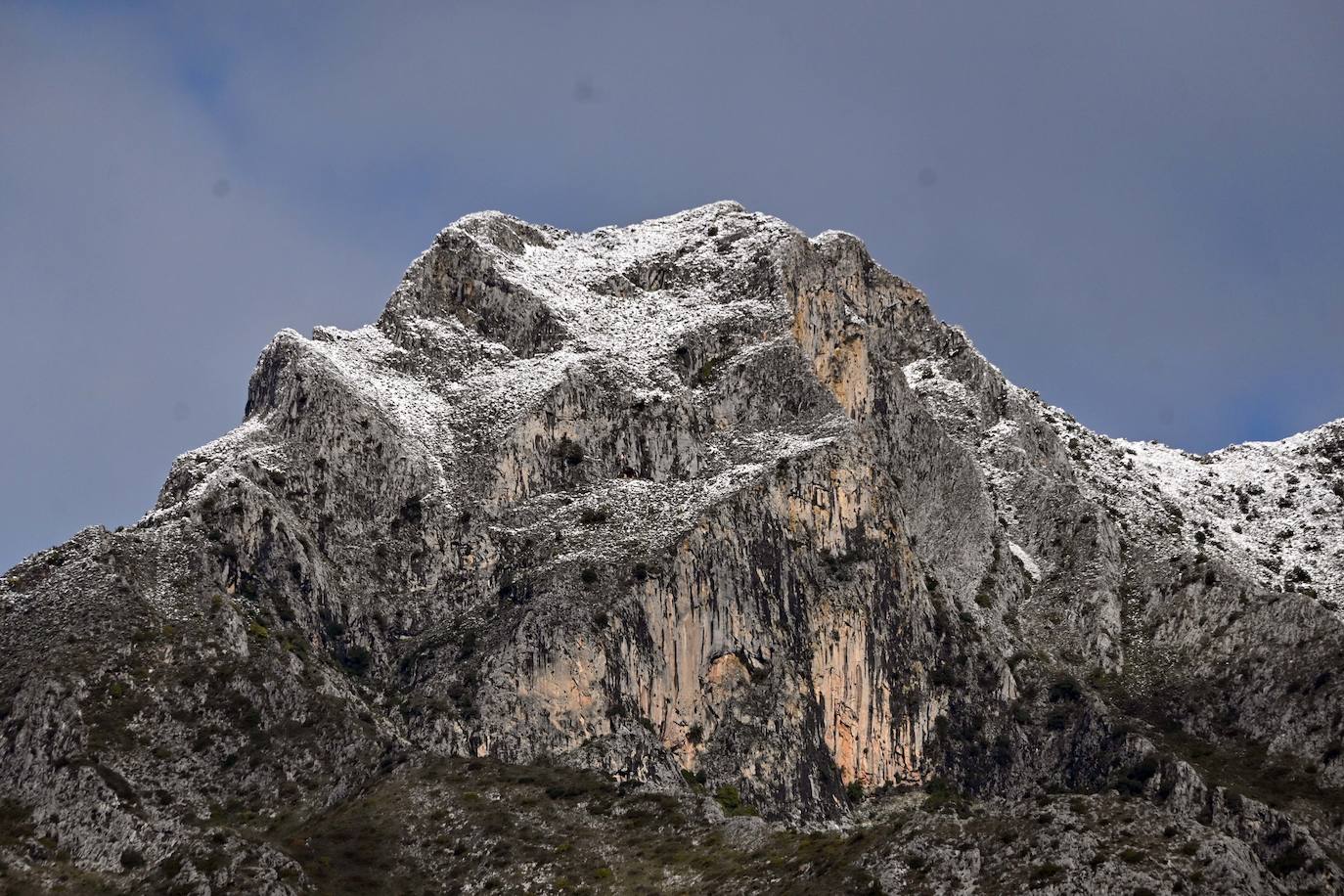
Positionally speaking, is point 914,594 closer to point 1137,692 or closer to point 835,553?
point 835,553

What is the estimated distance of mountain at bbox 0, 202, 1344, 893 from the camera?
457 feet

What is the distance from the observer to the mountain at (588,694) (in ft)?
457

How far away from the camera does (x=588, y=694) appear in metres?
171

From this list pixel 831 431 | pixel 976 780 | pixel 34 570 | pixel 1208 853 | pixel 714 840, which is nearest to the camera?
pixel 1208 853

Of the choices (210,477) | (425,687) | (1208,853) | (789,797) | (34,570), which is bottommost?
(1208,853)

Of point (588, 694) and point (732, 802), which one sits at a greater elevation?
point (588, 694)

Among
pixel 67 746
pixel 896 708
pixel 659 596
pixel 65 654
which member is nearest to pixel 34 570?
pixel 65 654

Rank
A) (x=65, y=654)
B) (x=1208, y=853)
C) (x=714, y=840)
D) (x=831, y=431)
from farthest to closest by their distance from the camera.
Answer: (x=831, y=431) → (x=65, y=654) → (x=714, y=840) → (x=1208, y=853)

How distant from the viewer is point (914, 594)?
634 ft

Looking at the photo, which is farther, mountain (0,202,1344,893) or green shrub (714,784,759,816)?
green shrub (714,784,759,816)

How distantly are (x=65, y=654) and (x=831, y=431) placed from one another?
80773 millimetres

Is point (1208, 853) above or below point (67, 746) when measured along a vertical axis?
below

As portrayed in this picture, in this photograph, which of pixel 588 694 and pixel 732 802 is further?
pixel 588 694

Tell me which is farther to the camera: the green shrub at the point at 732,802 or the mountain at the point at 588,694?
the green shrub at the point at 732,802
